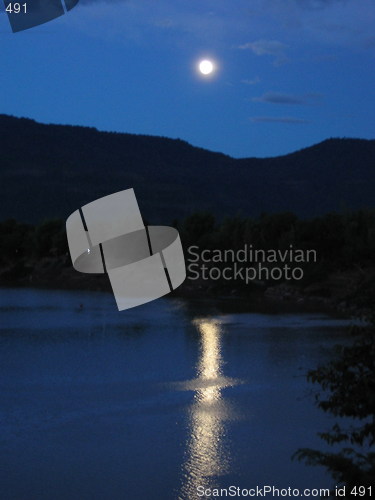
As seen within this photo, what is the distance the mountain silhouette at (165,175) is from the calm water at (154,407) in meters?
40.9

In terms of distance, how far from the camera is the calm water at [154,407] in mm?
8125

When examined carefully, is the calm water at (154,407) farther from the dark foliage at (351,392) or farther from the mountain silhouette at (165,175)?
the mountain silhouette at (165,175)

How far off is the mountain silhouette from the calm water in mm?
40866

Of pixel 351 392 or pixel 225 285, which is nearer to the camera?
pixel 351 392

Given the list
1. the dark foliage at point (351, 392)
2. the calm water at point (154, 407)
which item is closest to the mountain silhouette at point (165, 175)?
the calm water at point (154, 407)

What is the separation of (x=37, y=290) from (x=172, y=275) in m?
6.46

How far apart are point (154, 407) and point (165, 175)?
6135 cm

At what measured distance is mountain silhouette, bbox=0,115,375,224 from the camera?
63.5 metres

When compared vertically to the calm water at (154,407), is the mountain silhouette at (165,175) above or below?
above

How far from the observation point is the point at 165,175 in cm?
7162

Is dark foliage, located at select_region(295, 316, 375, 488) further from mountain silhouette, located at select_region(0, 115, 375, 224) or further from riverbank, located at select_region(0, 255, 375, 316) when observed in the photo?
mountain silhouette, located at select_region(0, 115, 375, 224)

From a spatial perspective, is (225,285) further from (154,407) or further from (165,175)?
(165,175)

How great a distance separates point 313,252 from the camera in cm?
3044

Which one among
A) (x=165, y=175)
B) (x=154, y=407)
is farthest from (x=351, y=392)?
(x=165, y=175)
